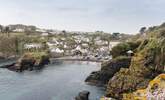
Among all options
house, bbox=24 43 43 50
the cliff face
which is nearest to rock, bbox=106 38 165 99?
the cliff face

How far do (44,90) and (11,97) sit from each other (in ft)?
33.3

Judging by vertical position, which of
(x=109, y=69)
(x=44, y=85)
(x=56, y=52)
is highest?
(x=109, y=69)

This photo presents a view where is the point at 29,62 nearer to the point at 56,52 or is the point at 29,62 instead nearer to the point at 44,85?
the point at 44,85

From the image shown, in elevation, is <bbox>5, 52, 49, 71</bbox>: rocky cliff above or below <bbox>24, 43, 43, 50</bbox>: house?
below

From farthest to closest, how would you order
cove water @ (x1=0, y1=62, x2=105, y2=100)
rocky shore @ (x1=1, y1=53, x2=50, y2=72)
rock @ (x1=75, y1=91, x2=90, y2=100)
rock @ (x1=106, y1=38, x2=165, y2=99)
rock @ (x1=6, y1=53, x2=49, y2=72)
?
rock @ (x1=6, y1=53, x2=49, y2=72), rocky shore @ (x1=1, y1=53, x2=50, y2=72), cove water @ (x1=0, y1=62, x2=105, y2=100), rock @ (x1=75, y1=91, x2=90, y2=100), rock @ (x1=106, y1=38, x2=165, y2=99)

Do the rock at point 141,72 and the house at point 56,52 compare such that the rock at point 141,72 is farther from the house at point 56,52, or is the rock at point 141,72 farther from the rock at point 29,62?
the house at point 56,52

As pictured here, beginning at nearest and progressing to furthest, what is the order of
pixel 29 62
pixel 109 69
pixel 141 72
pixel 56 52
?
pixel 141 72, pixel 109 69, pixel 29 62, pixel 56 52

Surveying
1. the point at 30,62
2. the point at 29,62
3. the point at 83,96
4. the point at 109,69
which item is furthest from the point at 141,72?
the point at 30,62

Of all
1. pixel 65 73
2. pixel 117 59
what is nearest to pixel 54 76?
pixel 65 73

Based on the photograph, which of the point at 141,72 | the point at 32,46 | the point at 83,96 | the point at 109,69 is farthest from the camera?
the point at 32,46

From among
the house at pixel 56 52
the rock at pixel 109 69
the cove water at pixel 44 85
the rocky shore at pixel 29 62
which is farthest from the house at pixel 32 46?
the rock at pixel 109 69

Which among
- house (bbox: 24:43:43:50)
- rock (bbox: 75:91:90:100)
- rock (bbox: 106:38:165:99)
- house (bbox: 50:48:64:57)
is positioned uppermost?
rock (bbox: 106:38:165:99)

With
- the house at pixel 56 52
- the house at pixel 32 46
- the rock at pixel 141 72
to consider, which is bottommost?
the house at pixel 56 52

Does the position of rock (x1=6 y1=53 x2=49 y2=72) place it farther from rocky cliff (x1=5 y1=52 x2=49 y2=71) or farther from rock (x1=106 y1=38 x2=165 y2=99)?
rock (x1=106 y1=38 x2=165 y2=99)
